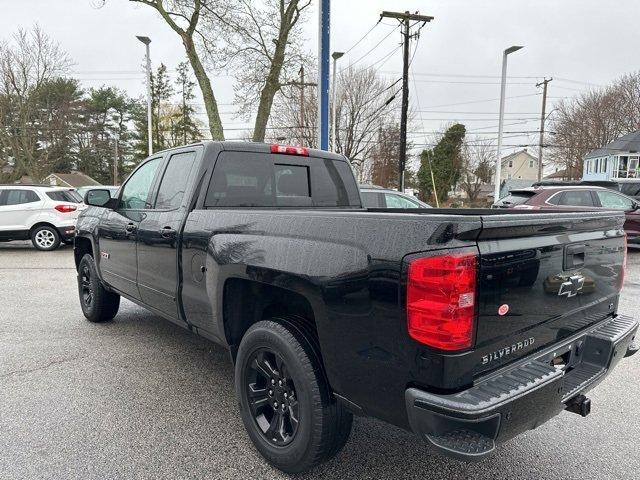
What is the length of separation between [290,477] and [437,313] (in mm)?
1408

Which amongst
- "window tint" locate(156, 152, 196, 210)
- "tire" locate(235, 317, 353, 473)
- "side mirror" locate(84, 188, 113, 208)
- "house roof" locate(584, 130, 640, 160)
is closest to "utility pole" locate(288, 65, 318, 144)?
"side mirror" locate(84, 188, 113, 208)

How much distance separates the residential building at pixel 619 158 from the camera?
38.0 m

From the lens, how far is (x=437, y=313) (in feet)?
5.70

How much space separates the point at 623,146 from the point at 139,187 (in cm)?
4515

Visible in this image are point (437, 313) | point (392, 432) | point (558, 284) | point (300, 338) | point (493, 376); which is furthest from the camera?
point (392, 432)

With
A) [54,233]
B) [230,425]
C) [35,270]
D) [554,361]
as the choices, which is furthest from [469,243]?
[54,233]

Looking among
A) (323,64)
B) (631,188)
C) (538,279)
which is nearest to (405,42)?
(631,188)

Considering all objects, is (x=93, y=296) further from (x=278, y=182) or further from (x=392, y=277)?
(x=392, y=277)

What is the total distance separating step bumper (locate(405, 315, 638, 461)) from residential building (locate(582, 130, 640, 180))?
138 ft

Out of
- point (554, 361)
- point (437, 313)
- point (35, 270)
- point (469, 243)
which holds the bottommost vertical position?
point (35, 270)

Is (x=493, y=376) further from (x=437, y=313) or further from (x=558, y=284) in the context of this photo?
(x=558, y=284)

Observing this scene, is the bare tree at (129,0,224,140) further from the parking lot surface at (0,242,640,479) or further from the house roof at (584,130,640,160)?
the house roof at (584,130,640,160)

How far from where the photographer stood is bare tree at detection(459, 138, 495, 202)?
44.8 metres

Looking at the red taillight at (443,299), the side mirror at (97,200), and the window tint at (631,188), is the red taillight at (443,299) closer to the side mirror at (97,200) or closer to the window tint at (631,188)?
the side mirror at (97,200)
